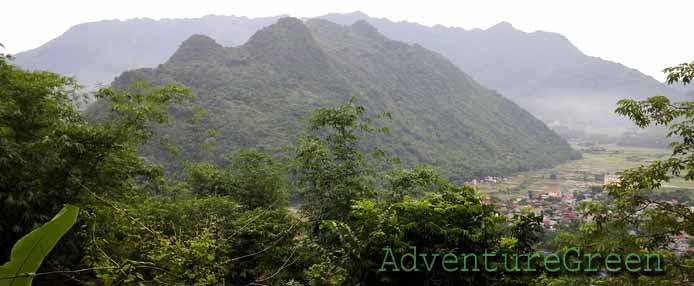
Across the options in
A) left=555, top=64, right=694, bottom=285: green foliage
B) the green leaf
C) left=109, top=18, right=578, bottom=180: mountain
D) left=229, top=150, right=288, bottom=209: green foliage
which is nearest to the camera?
the green leaf

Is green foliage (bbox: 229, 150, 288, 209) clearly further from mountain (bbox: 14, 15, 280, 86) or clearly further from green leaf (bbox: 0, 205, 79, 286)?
mountain (bbox: 14, 15, 280, 86)

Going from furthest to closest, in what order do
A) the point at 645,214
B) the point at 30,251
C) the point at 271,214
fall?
1. the point at 271,214
2. the point at 645,214
3. the point at 30,251

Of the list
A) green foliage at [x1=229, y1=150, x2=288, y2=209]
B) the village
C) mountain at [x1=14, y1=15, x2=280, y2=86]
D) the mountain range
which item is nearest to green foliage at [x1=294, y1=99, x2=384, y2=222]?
green foliage at [x1=229, y1=150, x2=288, y2=209]

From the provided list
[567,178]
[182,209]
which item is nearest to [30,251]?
[182,209]

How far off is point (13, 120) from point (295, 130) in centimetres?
2603

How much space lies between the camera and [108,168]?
4.80 meters

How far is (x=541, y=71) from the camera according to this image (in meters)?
135

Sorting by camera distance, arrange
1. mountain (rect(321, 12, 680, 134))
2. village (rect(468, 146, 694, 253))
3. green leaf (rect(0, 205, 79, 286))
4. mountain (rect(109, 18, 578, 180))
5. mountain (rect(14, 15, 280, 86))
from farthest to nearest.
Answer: mountain (rect(321, 12, 680, 134)) < mountain (rect(14, 15, 280, 86)) < mountain (rect(109, 18, 578, 180)) < village (rect(468, 146, 694, 253)) < green leaf (rect(0, 205, 79, 286))

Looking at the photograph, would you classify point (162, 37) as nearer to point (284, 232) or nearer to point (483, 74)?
point (483, 74)

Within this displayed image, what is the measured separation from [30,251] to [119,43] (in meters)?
122

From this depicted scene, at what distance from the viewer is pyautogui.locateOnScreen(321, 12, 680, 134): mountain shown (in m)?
112

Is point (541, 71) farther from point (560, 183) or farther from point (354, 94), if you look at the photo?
point (560, 183)

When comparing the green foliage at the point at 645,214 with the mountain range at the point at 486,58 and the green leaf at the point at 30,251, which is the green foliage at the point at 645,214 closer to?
the green leaf at the point at 30,251

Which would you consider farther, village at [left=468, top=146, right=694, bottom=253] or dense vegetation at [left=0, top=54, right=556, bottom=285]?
village at [left=468, top=146, right=694, bottom=253]
